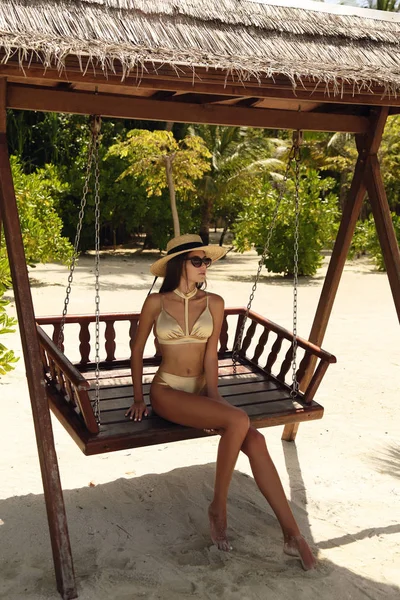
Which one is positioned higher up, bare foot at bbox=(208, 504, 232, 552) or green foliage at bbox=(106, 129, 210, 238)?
green foliage at bbox=(106, 129, 210, 238)

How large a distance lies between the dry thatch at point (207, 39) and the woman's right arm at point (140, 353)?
1.24 metres

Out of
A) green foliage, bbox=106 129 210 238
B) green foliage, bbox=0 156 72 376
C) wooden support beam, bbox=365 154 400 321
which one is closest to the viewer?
wooden support beam, bbox=365 154 400 321

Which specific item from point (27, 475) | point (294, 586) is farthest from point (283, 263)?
point (294, 586)

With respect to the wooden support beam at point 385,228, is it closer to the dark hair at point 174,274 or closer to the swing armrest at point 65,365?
the dark hair at point 174,274

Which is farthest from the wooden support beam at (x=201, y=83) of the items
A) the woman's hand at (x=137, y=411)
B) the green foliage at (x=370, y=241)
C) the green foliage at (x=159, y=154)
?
the green foliage at (x=370, y=241)

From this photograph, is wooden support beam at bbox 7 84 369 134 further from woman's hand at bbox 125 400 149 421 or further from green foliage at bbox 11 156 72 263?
green foliage at bbox 11 156 72 263

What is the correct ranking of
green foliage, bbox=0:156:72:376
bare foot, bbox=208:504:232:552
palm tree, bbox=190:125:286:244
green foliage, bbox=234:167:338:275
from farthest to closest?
palm tree, bbox=190:125:286:244 < green foliage, bbox=234:167:338:275 < green foliage, bbox=0:156:72:376 < bare foot, bbox=208:504:232:552

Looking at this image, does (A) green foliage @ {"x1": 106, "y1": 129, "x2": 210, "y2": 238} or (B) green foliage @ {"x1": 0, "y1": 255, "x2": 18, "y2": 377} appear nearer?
(B) green foliage @ {"x1": 0, "y1": 255, "x2": 18, "y2": 377}

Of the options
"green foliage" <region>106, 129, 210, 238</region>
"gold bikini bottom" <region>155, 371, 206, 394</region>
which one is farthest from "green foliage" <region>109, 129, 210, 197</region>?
"gold bikini bottom" <region>155, 371, 206, 394</region>

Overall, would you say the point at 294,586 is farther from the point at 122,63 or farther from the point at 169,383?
the point at 122,63

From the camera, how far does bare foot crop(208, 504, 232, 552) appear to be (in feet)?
12.3

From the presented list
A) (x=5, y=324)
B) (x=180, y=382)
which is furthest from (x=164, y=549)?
(x=5, y=324)

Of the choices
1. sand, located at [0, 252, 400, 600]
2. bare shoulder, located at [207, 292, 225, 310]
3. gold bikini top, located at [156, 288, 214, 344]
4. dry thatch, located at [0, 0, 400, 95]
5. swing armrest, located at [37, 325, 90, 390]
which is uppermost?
dry thatch, located at [0, 0, 400, 95]

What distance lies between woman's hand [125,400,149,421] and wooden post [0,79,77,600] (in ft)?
1.71
